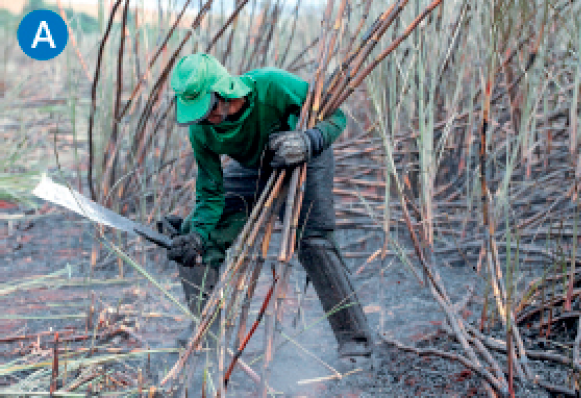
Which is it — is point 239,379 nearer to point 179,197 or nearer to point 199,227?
point 199,227

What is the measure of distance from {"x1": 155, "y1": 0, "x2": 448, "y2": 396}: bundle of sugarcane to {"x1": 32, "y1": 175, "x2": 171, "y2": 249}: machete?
34 centimetres

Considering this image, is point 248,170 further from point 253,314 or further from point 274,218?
point 253,314

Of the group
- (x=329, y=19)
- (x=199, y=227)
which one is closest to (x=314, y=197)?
(x=199, y=227)

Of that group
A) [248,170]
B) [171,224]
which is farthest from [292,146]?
[171,224]

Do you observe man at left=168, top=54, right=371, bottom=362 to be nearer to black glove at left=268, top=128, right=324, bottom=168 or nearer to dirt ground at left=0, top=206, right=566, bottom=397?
black glove at left=268, top=128, right=324, bottom=168

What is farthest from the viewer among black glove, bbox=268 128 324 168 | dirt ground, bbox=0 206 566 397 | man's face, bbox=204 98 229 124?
dirt ground, bbox=0 206 566 397

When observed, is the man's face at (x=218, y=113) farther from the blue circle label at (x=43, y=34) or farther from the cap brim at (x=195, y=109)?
the blue circle label at (x=43, y=34)

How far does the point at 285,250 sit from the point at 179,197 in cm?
159

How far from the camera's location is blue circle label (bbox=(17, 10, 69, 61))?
12.0 feet

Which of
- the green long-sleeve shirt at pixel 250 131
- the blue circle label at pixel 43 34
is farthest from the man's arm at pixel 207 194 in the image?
the blue circle label at pixel 43 34

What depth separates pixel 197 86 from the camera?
1701mm

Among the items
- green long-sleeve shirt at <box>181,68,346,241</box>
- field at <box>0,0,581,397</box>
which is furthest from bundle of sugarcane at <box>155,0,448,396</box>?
green long-sleeve shirt at <box>181,68,346,241</box>

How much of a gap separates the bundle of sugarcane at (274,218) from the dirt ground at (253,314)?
0.16 meters

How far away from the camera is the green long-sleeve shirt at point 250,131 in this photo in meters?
1.94
